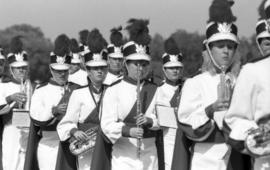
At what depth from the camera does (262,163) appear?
5.57 m

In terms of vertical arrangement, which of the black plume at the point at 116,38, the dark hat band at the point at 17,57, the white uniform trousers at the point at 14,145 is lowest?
the white uniform trousers at the point at 14,145

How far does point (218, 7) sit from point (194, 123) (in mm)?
1154

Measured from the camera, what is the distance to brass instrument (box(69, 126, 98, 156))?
950cm

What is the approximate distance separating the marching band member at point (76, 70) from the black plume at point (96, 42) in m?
2.80

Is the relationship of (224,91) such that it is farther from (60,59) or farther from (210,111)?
(60,59)

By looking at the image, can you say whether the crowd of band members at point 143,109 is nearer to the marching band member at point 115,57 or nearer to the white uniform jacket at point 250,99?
the white uniform jacket at point 250,99

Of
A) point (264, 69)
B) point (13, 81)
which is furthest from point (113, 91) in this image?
point (13, 81)

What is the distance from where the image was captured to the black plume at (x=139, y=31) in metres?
8.88

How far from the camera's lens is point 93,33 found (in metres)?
10.7

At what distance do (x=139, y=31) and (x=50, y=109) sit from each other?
2.54 m

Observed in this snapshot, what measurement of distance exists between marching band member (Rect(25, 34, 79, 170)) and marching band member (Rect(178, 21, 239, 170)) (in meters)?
3.77

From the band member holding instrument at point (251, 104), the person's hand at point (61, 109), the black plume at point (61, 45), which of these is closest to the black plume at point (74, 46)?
the black plume at point (61, 45)

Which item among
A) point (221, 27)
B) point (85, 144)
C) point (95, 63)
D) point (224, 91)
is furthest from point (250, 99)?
point (95, 63)

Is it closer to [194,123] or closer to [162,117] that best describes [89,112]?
[162,117]
